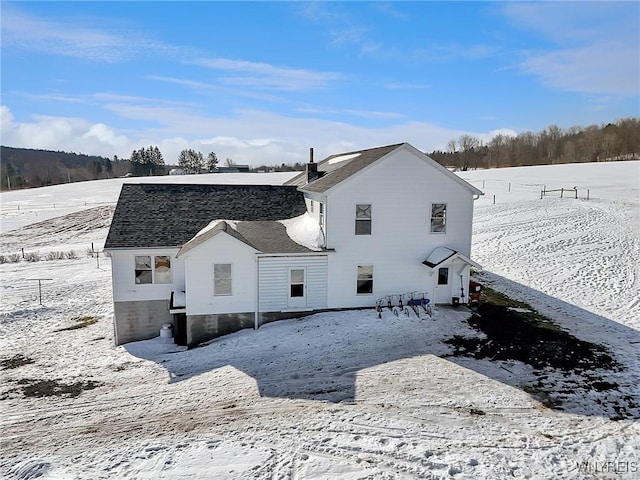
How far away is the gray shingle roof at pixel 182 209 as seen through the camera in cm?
1766

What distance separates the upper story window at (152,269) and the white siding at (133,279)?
0.47 feet

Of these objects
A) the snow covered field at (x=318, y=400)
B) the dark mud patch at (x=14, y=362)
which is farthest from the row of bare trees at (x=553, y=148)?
the dark mud patch at (x=14, y=362)

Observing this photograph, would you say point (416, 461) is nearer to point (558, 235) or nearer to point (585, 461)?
point (585, 461)

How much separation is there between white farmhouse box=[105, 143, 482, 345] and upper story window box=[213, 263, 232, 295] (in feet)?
0.13

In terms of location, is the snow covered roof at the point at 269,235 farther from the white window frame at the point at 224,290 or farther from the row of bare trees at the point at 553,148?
the row of bare trees at the point at 553,148

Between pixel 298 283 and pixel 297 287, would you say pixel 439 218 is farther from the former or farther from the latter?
pixel 297 287

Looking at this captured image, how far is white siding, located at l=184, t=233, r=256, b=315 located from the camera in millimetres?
16188

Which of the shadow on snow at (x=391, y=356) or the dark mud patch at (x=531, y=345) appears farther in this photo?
the dark mud patch at (x=531, y=345)

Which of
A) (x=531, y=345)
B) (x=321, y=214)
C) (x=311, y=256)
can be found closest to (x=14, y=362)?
(x=311, y=256)

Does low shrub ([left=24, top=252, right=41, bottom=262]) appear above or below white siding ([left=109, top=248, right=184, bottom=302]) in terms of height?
below

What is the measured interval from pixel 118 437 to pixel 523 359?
1187 cm

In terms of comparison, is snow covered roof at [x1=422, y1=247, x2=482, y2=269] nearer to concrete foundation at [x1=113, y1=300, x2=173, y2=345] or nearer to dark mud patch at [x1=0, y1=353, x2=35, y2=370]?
concrete foundation at [x1=113, y1=300, x2=173, y2=345]

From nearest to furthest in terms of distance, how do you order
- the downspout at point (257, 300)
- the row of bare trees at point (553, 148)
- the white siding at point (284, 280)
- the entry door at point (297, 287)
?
the downspout at point (257, 300)
the white siding at point (284, 280)
the entry door at point (297, 287)
the row of bare trees at point (553, 148)

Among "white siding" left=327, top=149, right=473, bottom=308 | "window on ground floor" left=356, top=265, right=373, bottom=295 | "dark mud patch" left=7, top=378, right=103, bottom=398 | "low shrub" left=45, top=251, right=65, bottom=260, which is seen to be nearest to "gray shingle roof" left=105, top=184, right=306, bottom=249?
"white siding" left=327, top=149, right=473, bottom=308
